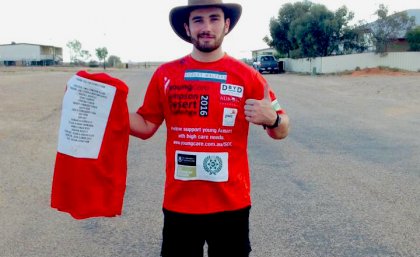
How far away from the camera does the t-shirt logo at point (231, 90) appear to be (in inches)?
103

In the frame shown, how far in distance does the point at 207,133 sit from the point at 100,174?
1.91 ft

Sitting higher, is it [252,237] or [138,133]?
[138,133]

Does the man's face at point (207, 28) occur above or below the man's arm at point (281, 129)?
above

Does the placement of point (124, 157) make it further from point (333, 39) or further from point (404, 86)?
point (333, 39)

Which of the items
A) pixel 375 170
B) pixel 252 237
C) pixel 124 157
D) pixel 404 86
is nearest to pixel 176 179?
pixel 124 157

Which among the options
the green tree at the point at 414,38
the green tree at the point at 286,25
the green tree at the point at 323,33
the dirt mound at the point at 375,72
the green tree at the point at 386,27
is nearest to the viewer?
the dirt mound at the point at 375,72

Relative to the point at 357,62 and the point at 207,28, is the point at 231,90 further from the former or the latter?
the point at 357,62

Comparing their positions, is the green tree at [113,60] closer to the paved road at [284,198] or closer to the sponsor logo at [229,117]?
the paved road at [284,198]

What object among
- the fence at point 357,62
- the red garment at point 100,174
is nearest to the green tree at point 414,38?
the fence at point 357,62

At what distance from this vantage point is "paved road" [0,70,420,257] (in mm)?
4527

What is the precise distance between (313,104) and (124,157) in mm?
15446

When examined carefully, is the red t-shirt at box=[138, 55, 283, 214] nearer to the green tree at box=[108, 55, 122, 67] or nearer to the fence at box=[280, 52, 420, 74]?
the fence at box=[280, 52, 420, 74]

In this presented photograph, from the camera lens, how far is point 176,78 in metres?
2.67

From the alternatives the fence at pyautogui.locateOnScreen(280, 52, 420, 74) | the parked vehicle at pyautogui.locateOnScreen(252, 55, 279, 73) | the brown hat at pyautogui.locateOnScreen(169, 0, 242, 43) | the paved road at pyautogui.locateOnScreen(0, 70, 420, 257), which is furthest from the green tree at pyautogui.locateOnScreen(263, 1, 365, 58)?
the brown hat at pyautogui.locateOnScreen(169, 0, 242, 43)
